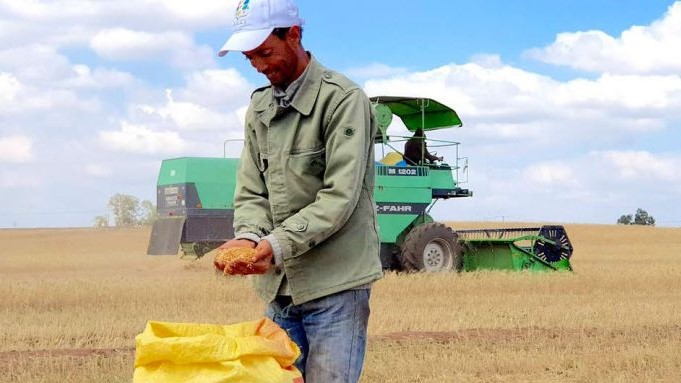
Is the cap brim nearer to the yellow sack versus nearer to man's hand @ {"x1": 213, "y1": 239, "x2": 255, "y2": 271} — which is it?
man's hand @ {"x1": 213, "y1": 239, "x2": 255, "y2": 271}

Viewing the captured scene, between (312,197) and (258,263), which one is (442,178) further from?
(258,263)

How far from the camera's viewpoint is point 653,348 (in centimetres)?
882

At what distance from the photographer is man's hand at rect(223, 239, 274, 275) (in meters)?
2.96

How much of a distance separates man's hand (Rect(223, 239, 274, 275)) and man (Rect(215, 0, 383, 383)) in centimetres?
3

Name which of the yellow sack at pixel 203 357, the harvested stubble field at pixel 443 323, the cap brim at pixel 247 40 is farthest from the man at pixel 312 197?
the harvested stubble field at pixel 443 323

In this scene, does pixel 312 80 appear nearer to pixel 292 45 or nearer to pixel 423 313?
pixel 292 45

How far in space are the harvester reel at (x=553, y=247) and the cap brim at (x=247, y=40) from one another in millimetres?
14229

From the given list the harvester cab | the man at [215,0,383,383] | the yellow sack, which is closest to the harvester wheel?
the harvester cab

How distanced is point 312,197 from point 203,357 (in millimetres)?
768

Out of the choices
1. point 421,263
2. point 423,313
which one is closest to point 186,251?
point 421,263

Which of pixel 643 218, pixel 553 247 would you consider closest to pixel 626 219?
pixel 643 218

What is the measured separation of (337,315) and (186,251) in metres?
14.0

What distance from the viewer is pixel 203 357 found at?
2744 mm

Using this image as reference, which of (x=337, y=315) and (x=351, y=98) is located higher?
(x=351, y=98)
